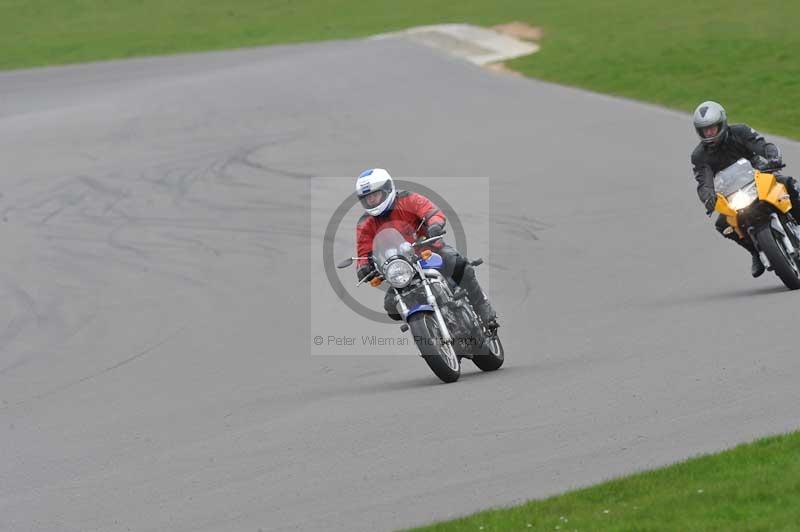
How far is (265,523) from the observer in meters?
8.02

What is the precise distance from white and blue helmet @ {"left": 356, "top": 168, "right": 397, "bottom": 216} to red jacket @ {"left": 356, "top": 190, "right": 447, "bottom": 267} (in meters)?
0.19

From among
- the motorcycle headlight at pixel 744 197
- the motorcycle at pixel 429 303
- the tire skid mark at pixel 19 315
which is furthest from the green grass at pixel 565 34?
the motorcycle at pixel 429 303

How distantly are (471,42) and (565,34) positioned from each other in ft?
10.3

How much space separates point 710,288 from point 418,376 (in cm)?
441

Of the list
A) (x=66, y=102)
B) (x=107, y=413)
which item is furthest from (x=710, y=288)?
(x=66, y=102)

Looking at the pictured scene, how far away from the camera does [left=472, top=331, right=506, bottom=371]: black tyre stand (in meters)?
12.7

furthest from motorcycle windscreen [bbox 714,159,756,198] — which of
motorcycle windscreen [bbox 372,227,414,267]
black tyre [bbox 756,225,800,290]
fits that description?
motorcycle windscreen [bbox 372,227,414,267]

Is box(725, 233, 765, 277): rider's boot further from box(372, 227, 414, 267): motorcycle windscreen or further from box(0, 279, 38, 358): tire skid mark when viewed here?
box(0, 279, 38, 358): tire skid mark

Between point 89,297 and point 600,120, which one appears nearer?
point 89,297

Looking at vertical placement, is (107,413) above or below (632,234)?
below

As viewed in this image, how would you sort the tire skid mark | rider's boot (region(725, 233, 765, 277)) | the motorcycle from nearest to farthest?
1. the motorcycle
2. rider's boot (region(725, 233, 765, 277))
3. the tire skid mark

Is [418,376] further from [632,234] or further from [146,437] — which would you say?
[632,234]

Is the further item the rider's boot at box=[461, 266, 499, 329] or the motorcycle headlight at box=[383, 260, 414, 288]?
the rider's boot at box=[461, 266, 499, 329]

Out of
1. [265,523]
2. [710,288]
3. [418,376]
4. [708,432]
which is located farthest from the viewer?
[710,288]
